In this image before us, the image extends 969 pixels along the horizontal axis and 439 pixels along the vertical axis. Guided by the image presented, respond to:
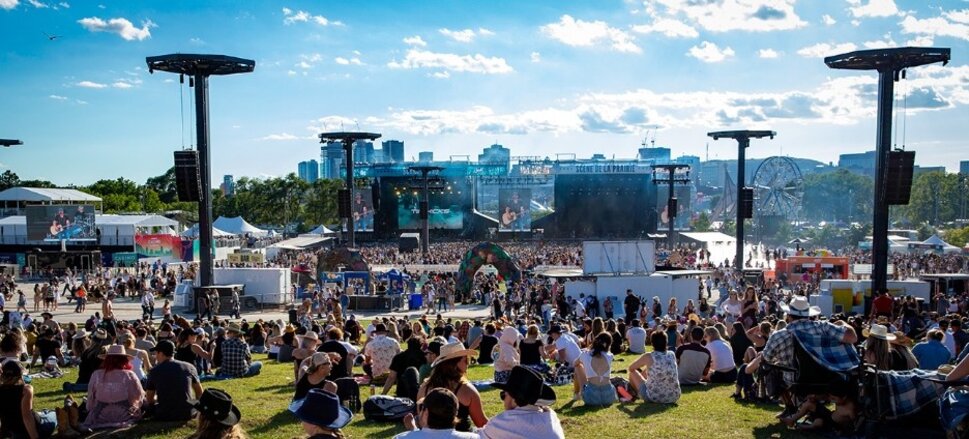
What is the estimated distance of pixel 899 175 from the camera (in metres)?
24.7

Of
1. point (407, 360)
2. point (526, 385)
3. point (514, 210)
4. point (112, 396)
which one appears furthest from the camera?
point (514, 210)

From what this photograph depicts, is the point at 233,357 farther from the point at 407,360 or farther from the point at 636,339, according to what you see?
the point at 636,339

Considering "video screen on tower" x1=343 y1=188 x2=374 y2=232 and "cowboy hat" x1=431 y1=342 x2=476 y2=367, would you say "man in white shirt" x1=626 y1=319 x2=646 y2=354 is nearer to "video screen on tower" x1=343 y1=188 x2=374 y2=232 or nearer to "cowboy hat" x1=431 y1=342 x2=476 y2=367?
"cowboy hat" x1=431 y1=342 x2=476 y2=367

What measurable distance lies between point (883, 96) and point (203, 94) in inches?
924

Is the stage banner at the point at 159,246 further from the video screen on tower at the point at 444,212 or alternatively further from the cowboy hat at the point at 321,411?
the cowboy hat at the point at 321,411

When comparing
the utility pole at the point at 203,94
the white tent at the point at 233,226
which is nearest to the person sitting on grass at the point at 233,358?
the utility pole at the point at 203,94

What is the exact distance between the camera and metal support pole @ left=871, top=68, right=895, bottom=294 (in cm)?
2541

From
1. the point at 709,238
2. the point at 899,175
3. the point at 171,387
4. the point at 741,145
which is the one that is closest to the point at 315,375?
the point at 171,387

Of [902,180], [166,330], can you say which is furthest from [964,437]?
[902,180]

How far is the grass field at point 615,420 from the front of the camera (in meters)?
8.01

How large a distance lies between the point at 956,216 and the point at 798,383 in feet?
449

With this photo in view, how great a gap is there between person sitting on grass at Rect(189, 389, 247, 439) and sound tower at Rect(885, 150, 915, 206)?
24248 millimetres

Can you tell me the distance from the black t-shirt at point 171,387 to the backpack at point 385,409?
1.86 meters

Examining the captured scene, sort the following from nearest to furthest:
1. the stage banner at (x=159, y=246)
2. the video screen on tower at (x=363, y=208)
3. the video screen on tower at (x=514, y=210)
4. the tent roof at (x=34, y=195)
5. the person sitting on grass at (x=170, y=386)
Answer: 1. the person sitting on grass at (x=170, y=386)
2. the stage banner at (x=159, y=246)
3. the tent roof at (x=34, y=195)
4. the video screen on tower at (x=363, y=208)
5. the video screen on tower at (x=514, y=210)
